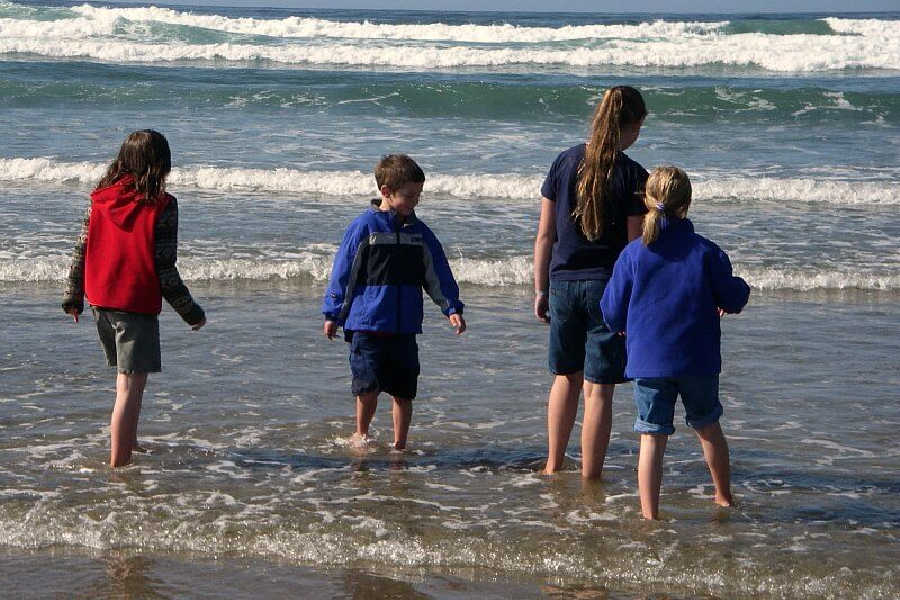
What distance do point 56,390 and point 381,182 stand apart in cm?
249

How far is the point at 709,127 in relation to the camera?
21312 mm

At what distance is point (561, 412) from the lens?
521 cm

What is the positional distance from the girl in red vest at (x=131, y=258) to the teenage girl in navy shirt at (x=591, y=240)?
160cm

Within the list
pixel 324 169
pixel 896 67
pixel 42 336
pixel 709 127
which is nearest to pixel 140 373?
pixel 42 336

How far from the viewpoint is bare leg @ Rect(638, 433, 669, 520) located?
456 cm

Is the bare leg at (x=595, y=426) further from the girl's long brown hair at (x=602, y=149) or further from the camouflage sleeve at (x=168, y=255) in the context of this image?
the camouflage sleeve at (x=168, y=255)

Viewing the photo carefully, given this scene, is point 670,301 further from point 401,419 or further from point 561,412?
point 401,419

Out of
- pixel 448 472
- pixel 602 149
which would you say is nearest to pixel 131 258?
pixel 448 472

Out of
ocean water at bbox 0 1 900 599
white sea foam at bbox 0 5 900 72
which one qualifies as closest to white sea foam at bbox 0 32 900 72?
white sea foam at bbox 0 5 900 72

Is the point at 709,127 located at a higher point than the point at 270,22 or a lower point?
lower

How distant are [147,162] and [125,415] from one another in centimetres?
115

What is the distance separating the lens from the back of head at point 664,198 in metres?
4.32

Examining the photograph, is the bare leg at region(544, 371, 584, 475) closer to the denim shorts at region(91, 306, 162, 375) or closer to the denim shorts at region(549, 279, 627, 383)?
the denim shorts at region(549, 279, 627, 383)

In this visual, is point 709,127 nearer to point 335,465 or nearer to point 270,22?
point 335,465
